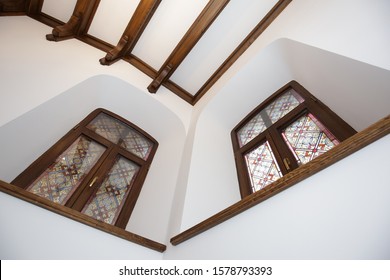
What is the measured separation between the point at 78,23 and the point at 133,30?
0.91 metres

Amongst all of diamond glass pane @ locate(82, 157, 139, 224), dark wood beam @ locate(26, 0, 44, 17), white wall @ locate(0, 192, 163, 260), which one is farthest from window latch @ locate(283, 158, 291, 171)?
dark wood beam @ locate(26, 0, 44, 17)

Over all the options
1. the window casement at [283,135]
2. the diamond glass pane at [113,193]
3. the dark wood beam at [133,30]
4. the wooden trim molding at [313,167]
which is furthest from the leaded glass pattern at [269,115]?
the dark wood beam at [133,30]

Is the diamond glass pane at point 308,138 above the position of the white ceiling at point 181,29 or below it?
below

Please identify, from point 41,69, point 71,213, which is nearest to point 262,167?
point 71,213

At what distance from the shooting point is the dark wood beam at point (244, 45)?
121 inches

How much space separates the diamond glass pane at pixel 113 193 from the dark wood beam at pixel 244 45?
1.60 meters

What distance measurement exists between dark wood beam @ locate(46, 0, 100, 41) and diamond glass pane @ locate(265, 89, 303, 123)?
292 centimetres

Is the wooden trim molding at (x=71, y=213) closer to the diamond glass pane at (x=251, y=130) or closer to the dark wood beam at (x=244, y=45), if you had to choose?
the diamond glass pane at (x=251, y=130)

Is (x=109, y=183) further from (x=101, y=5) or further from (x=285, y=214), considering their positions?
(x=101, y=5)

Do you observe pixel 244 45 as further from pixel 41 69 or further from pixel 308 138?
pixel 41 69

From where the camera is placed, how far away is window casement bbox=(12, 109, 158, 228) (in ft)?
8.29

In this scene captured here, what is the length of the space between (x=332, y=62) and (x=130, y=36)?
9.24ft

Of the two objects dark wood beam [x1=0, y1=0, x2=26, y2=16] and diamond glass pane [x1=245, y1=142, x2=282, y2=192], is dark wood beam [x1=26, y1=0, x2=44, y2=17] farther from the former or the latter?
diamond glass pane [x1=245, y1=142, x2=282, y2=192]
